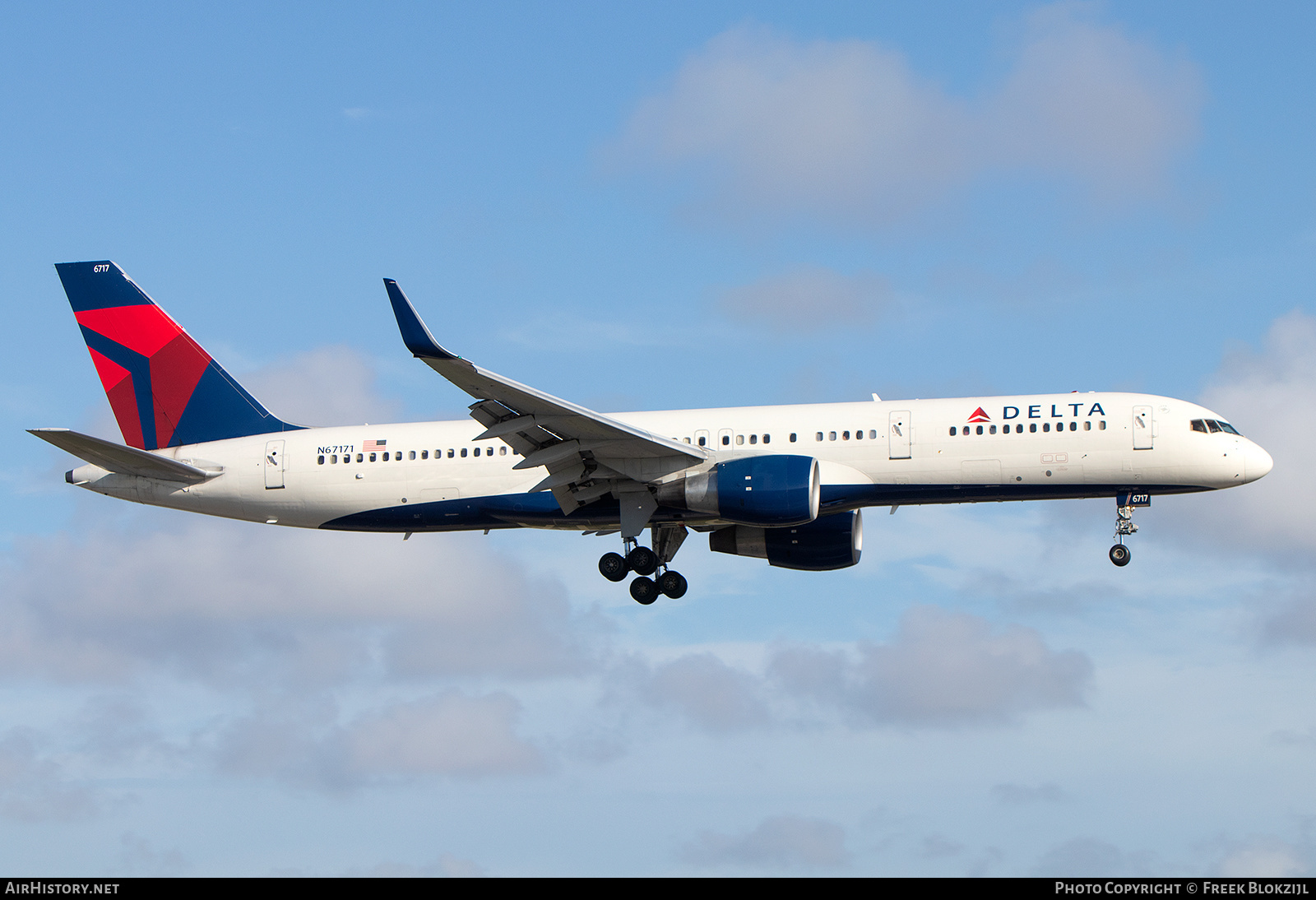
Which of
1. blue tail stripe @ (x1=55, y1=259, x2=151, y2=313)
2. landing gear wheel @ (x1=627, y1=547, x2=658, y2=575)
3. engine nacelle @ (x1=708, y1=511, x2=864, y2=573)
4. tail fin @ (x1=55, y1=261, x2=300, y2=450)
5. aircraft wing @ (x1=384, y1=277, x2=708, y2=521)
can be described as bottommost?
landing gear wheel @ (x1=627, y1=547, x2=658, y2=575)

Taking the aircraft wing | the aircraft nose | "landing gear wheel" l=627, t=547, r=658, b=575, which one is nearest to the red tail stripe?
the aircraft wing

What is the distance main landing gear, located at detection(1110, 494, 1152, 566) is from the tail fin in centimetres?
2302

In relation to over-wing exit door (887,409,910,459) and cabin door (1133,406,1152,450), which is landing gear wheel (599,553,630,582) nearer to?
over-wing exit door (887,409,910,459)

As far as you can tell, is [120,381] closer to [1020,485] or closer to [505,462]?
[505,462]

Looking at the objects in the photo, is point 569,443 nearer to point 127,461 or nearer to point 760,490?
point 760,490

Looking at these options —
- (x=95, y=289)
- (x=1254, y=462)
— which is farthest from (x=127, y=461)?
(x=1254, y=462)

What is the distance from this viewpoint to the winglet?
31219mm

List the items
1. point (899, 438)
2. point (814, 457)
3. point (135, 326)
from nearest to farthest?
point (899, 438) → point (814, 457) → point (135, 326)

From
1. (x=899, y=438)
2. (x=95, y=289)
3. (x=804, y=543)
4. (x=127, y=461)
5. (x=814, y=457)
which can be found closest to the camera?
(x=899, y=438)

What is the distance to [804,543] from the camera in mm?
43906

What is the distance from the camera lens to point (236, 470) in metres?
42.2

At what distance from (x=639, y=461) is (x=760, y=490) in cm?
330
